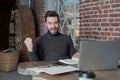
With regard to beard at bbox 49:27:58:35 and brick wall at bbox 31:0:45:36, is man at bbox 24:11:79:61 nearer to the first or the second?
beard at bbox 49:27:58:35

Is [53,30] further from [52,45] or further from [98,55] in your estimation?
[98,55]

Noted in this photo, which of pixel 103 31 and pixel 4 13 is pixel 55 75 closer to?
pixel 103 31

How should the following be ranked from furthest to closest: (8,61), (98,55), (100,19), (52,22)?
(8,61) → (100,19) → (52,22) → (98,55)

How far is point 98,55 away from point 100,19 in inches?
78.7

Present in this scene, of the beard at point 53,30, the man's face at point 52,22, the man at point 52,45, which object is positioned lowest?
the man at point 52,45

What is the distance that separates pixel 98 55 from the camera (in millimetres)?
1899

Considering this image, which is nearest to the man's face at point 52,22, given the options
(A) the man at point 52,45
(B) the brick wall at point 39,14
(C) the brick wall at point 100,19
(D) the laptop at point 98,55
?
(A) the man at point 52,45

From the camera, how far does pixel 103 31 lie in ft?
12.3

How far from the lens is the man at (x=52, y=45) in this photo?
114 inches

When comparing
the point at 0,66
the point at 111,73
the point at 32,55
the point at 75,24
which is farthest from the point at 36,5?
the point at 111,73

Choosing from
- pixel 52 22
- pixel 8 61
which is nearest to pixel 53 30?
pixel 52 22

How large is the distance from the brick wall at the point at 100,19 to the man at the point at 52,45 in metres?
0.74

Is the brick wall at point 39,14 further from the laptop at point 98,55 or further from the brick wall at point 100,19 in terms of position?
the laptop at point 98,55

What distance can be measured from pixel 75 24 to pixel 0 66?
99.1 inches
